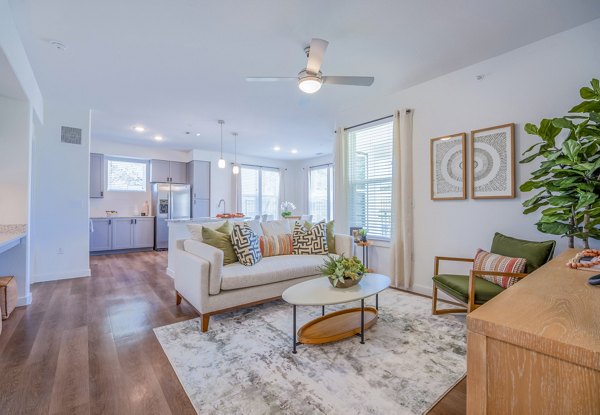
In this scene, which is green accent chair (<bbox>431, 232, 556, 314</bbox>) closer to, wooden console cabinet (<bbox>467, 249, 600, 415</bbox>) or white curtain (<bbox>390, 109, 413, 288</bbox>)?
white curtain (<bbox>390, 109, 413, 288</bbox>)

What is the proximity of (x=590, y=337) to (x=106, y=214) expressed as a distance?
27.1 ft

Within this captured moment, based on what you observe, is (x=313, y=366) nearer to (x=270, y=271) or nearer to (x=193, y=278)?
(x=270, y=271)

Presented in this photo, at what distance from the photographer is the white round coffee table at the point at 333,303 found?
2.14m

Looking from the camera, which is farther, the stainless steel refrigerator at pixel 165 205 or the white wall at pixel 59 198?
the stainless steel refrigerator at pixel 165 205

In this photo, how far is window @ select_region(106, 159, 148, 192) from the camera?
23.1 ft

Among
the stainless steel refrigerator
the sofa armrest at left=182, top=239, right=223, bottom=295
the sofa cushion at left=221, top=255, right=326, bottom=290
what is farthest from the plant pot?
the stainless steel refrigerator

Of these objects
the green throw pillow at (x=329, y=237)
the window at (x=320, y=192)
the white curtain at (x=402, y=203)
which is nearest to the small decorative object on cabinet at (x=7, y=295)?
the green throw pillow at (x=329, y=237)

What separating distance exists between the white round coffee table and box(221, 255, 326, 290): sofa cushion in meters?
0.52

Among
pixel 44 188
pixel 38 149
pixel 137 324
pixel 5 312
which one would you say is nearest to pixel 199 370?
pixel 137 324

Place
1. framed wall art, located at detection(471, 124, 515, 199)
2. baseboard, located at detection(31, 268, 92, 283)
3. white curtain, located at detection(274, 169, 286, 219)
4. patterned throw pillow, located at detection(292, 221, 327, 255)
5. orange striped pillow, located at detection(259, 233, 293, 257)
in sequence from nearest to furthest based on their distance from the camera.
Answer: framed wall art, located at detection(471, 124, 515, 199)
orange striped pillow, located at detection(259, 233, 293, 257)
patterned throw pillow, located at detection(292, 221, 327, 255)
baseboard, located at detection(31, 268, 92, 283)
white curtain, located at detection(274, 169, 286, 219)

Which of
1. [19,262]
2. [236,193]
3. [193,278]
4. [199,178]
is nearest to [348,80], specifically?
[193,278]

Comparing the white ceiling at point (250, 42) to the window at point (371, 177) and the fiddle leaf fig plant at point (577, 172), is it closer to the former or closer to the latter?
the window at point (371, 177)

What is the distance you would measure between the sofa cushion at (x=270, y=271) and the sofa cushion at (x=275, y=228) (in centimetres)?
44

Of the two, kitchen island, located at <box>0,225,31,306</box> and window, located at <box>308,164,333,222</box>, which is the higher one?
window, located at <box>308,164,333,222</box>
